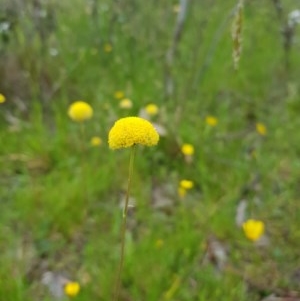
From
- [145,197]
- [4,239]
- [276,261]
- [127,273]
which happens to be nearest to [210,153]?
[145,197]

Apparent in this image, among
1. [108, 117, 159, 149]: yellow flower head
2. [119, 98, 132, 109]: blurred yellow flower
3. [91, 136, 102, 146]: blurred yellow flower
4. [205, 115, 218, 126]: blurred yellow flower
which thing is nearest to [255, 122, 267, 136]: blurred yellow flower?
[205, 115, 218, 126]: blurred yellow flower

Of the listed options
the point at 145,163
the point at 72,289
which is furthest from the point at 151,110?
the point at 72,289

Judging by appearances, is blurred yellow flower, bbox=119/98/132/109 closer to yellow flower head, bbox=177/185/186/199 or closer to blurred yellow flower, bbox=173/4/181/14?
yellow flower head, bbox=177/185/186/199

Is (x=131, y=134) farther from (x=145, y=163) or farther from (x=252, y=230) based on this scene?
(x=145, y=163)

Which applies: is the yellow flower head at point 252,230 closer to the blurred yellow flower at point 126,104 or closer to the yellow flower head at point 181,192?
the yellow flower head at point 181,192

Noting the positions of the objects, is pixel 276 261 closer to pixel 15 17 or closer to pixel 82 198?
pixel 82 198

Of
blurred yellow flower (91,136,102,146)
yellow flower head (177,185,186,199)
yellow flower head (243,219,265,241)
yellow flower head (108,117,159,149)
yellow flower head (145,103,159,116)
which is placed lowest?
yellow flower head (243,219,265,241)

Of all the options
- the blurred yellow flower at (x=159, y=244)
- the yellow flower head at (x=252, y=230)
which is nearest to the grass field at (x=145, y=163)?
the blurred yellow flower at (x=159, y=244)

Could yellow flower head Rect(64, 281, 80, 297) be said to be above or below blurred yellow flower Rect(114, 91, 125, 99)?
below
